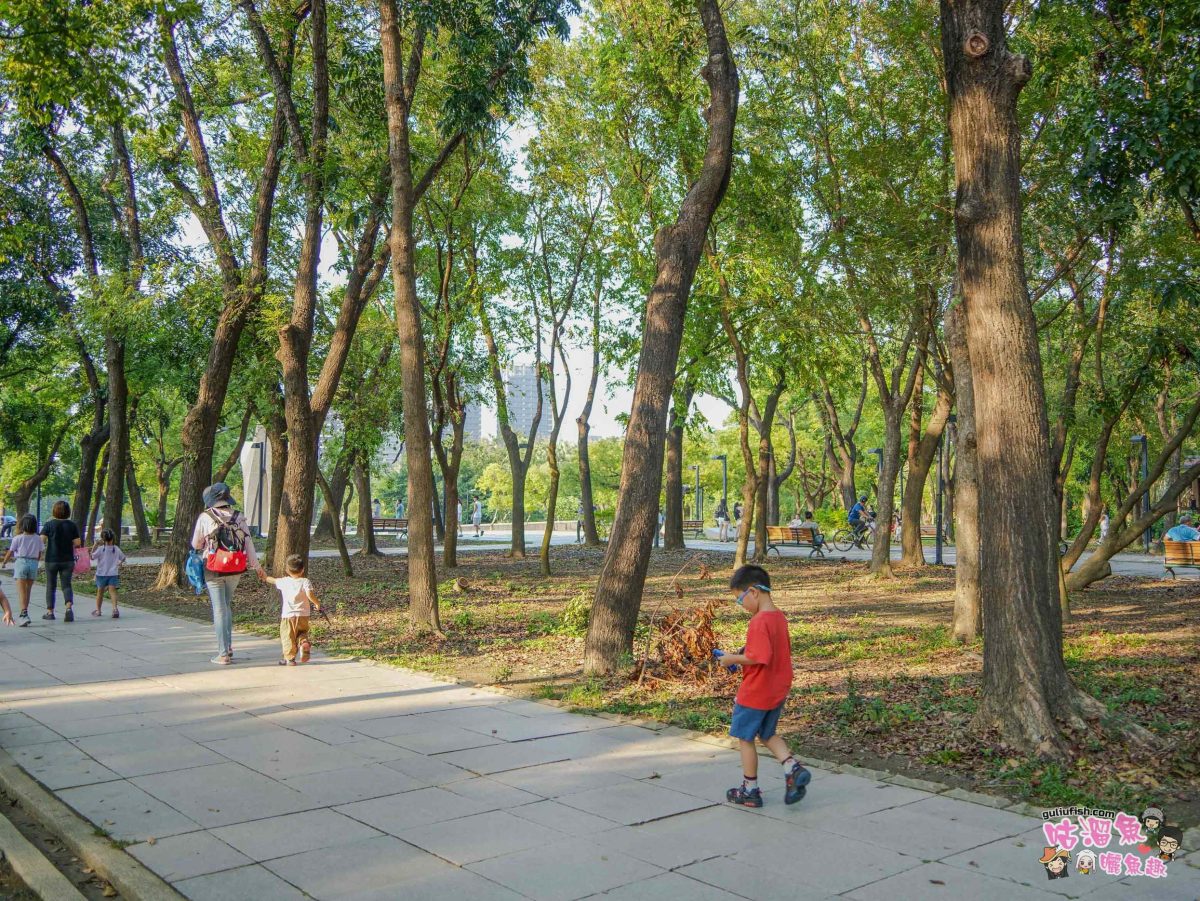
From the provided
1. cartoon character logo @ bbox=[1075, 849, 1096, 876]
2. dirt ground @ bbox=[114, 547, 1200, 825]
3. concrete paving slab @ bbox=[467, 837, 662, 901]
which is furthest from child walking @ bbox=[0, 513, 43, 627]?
cartoon character logo @ bbox=[1075, 849, 1096, 876]

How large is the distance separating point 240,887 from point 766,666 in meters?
2.88

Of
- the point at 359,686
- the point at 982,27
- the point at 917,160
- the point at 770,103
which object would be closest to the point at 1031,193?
the point at 917,160

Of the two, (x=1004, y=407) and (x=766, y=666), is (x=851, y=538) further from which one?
(x=766, y=666)

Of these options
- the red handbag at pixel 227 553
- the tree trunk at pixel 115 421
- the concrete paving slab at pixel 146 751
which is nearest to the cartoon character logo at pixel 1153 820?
the concrete paving slab at pixel 146 751

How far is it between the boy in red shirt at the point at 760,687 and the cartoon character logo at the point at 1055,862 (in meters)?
1.28

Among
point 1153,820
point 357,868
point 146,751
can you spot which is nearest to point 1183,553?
point 1153,820

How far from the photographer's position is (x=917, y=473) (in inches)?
820

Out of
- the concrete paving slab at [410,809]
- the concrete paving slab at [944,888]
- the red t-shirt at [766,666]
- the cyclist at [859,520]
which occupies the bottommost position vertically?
the concrete paving slab at [944,888]

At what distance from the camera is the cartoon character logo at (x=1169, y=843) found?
15.7 ft

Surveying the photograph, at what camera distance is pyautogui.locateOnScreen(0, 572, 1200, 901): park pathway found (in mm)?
4520

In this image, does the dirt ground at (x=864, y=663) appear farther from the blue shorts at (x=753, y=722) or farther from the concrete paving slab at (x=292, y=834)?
the concrete paving slab at (x=292, y=834)

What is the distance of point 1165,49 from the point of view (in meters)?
10.6

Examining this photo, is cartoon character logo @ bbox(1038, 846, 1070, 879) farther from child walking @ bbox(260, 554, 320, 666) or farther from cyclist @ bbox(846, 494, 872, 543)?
cyclist @ bbox(846, 494, 872, 543)

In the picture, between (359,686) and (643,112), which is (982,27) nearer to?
(359,686)
